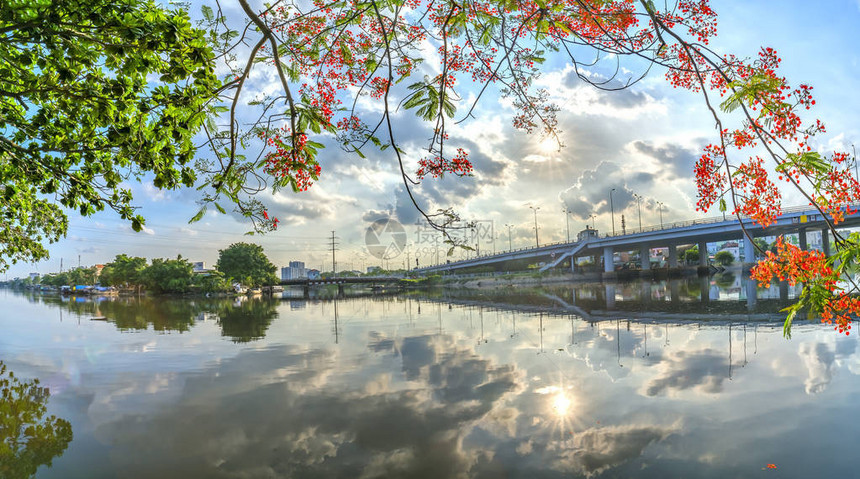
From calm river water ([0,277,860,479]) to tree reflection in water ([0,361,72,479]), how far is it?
10 centimetres

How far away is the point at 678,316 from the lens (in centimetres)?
2245

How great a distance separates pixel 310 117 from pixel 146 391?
446 inches

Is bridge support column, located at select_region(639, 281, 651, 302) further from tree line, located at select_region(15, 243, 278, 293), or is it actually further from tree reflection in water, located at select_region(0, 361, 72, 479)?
tree line, located at select_region(15, 243, 278, 293)

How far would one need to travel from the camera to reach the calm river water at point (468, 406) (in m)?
7.05

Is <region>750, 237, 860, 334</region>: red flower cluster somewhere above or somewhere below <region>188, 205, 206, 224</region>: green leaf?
below

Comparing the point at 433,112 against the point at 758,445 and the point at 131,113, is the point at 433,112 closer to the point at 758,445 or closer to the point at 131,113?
the point at 131,113

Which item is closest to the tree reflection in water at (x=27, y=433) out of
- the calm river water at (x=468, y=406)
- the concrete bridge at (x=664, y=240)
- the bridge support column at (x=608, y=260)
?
the calm river water at (x=468, y=406)

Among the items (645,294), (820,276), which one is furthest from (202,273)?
(820,276)

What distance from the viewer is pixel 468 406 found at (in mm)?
9617

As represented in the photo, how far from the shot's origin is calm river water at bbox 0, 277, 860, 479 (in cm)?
705

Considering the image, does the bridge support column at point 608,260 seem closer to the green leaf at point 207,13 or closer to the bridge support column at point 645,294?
the bridge support column at point 645,294

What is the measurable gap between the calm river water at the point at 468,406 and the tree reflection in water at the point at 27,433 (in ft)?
0.32

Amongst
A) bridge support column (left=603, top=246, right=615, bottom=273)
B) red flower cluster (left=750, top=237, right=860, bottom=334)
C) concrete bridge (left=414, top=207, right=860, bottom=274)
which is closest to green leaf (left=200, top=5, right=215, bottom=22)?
red flower cluster (left=750, top=237, right=860, bottom=334)

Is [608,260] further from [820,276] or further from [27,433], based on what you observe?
[820,276]
